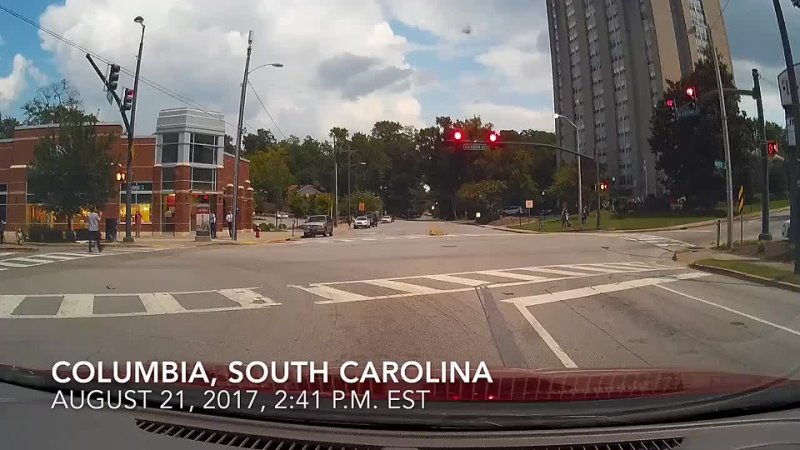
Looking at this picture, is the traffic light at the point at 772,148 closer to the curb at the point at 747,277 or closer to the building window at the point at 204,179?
the curb at the point at 747,277

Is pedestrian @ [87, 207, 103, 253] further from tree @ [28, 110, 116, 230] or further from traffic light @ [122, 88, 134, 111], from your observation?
tree @ [28, 110, 116, 230]

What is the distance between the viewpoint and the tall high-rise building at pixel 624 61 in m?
20.3

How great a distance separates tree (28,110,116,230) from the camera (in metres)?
34.2

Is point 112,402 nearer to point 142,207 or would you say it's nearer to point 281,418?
point 281,418

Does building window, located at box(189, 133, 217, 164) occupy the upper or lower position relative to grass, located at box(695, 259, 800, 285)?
upper

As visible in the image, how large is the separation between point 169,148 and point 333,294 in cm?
3963

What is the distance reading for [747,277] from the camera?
15750mm

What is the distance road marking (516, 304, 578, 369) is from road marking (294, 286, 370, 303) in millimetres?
3049

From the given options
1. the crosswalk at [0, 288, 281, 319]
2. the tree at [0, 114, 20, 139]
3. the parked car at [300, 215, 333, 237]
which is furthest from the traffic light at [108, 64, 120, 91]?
the tree at [0, 114, 20, 139]

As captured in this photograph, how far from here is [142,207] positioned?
49.3 meters

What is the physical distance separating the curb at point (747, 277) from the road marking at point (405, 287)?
755 centimetres

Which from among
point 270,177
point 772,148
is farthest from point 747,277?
point 270,177

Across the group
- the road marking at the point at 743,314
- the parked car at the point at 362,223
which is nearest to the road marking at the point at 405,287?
the road marking at the point at 743,314

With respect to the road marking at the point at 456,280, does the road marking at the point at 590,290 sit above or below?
below
